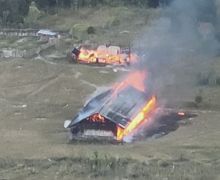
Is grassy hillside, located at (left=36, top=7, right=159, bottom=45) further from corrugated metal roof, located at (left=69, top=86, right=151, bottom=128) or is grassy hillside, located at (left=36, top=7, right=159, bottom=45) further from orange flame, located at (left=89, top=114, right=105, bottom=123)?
orange flame, located at (left=89, top=114, right=105, bottom=123)

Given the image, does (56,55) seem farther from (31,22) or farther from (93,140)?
(93,140)

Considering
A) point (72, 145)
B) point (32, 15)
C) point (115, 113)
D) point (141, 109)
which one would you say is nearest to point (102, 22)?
point (32, 15)

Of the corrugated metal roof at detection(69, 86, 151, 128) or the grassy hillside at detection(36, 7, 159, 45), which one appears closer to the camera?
the corrugated metal roof at detection(69, 86, 151, 128)

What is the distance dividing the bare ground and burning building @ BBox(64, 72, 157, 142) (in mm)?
1219

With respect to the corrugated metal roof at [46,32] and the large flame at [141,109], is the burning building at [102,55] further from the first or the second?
the corrugated metal roof at [46,32]

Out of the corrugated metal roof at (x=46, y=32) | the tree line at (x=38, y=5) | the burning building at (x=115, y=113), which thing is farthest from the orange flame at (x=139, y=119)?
the tree line at (x=38, y=5)

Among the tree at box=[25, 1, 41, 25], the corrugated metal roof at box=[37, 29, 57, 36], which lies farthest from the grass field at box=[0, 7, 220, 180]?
the tree at box=[25, 1, 41, 25]

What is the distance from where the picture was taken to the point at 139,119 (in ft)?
139

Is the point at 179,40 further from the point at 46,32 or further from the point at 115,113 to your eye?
the point at 115,113

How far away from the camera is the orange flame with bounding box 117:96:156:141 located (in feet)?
130

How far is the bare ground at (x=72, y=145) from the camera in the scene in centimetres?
3306

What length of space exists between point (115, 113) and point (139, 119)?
6.94 feet

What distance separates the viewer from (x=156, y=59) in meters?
50.6

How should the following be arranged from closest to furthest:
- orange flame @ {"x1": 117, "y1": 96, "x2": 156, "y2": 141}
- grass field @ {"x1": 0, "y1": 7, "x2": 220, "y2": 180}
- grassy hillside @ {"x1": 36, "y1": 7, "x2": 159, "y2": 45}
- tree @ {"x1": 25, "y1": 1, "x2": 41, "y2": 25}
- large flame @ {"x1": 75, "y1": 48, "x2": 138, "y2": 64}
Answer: grass field @ {"x1": 0, "y1": 7, "x2": 220, "y2": 180} < orange flame @ {"x1": 117, "y1": 96, "x2": 156, "y2": 141} < large flame @ {"x1": 75, "y1": 48, "x2": 138, "y2": 64} < grassy hillside @ {"x1": 36, "y1": 7, "x2": 159, "y2": 45} < tree @ {"x1": 25, "y1": 1, "x2": 41, "y2": 25}
